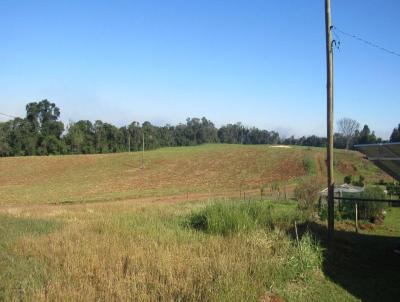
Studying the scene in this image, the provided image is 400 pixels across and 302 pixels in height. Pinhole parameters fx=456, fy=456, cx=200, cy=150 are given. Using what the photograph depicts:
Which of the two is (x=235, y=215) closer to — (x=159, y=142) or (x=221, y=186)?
(x=221, y=186)

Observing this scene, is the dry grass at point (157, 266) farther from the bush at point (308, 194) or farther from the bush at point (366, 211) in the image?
the bush at point (308, 194)

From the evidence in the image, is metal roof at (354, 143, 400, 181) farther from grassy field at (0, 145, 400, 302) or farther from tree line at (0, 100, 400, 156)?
tree line at (0, 100, 400, 156)

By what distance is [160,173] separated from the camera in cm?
6488

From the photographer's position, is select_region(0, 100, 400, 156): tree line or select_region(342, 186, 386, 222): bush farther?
select_region(0, 100, 400, 156): tree line

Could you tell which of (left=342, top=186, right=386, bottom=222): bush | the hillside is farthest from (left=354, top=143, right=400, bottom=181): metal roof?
the hillside

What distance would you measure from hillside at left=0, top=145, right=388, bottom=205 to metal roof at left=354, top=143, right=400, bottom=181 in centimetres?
2795

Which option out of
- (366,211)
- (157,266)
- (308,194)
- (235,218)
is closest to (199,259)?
(157,266)

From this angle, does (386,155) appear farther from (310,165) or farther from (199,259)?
(310,165)

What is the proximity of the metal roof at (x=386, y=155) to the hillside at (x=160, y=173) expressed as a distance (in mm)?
27950

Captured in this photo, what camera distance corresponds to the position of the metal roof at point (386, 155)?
13312 millimetres

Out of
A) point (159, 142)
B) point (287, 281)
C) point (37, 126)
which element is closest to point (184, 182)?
point (287, 281)

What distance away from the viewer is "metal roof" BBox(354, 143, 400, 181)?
43.7 ft

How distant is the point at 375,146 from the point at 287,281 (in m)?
6.54

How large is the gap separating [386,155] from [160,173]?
5225 cm
